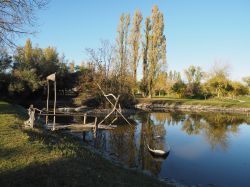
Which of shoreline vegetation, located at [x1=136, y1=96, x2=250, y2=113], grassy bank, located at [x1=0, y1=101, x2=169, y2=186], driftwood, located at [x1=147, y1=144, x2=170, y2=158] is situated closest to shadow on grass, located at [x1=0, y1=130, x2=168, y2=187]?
grassy bank, located at [x1=0, y1=101, x2=169, y2=186]

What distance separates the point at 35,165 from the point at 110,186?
1919 millimetres

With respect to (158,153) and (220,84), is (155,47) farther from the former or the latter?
(158,153)

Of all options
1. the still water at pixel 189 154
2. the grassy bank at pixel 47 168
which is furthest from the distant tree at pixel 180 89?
the grassy bank at pixel 47 168

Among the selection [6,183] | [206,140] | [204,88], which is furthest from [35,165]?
[204,88]

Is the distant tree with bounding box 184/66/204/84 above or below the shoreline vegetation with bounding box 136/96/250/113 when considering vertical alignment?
above

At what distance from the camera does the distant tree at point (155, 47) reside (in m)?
42.4

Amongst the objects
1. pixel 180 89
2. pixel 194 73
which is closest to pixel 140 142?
pixel 180 89

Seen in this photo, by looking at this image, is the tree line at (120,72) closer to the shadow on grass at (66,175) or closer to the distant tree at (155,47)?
the distant tree at (155,47)

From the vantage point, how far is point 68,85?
144ft

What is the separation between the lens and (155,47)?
43031 mm

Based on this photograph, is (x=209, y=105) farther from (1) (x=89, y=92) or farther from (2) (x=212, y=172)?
(2) (x=212, y=172)

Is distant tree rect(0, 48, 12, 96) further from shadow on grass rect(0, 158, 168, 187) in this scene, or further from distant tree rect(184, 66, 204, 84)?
distant tree rect(184, 66, 204, 84)

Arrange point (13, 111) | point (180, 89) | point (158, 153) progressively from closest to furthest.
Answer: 1. point (158, 153)
2. point (13, 111)
3. point (180, 89)

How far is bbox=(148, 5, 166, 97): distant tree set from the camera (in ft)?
139
